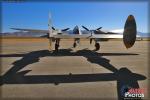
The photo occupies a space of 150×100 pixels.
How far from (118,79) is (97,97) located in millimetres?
3552

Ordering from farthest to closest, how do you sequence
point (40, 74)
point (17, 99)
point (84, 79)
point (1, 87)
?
point (40, 74), point (84, 79), point (1, 87), point (17, 99)

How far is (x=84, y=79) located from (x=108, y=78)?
143 cm

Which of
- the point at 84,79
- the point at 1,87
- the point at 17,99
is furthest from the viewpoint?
the point at 84,79

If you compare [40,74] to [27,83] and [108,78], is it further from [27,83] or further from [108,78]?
[108,78]

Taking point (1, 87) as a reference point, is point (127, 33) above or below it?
above

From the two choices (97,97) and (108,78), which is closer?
(97,97)

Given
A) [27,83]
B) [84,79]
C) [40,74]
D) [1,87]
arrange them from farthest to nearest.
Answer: [40,74], [84,79], [27,83], [1,87]

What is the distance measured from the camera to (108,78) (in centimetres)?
1302

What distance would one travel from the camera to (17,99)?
926 centimetres

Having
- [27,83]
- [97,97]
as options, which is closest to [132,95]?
[97,97]

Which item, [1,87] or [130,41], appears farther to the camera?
[130,41]

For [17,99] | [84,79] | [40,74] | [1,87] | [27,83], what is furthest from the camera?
[40,74]

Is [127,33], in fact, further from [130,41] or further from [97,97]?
[97,97]

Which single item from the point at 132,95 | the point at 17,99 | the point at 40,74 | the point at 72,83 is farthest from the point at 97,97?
the point at 40,74
